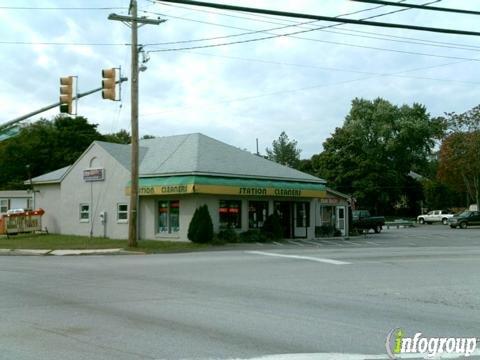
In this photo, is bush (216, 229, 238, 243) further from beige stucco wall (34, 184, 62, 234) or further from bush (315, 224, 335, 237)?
beige stucco wall (34, 184, 62, 234)

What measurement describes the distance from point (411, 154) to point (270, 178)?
52.8 m

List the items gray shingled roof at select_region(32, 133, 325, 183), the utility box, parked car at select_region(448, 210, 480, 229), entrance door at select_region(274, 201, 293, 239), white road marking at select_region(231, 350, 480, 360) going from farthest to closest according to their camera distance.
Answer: parked car at select_region(448, 210, 480, 229) < the utility box < entrance door at select_region(274, 201, 293, 239) < gray shingled roof at select_region(32, 133, 325, 183) < white road marking at select_region(231, 350, 480, 360)

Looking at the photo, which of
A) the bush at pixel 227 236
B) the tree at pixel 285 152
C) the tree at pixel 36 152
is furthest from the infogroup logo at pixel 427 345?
the tree at pixel 285 152

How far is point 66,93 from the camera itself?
21203 mm

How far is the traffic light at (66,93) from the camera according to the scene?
21172 mm

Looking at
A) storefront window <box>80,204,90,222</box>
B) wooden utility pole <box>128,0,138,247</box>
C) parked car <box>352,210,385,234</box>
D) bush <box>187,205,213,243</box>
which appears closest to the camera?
wooden utility pole <box>128,0,138,247</box>

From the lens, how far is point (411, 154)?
82.8 m

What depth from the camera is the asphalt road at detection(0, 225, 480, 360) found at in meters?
7.96

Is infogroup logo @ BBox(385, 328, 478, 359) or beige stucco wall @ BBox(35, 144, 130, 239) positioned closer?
infogroup logo @ BBox(385, 328, 478, 359)

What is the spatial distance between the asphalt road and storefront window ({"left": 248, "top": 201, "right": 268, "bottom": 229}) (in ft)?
48.9

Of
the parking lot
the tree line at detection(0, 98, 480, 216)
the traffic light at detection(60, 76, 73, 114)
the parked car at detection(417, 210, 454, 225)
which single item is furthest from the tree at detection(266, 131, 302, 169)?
the traffic light at detection(60, 76, 73, 114)

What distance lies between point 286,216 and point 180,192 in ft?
29.3

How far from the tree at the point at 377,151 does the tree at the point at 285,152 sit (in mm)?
11748

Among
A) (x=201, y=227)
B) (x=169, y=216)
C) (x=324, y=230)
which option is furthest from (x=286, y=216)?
(x=201, y=227)
